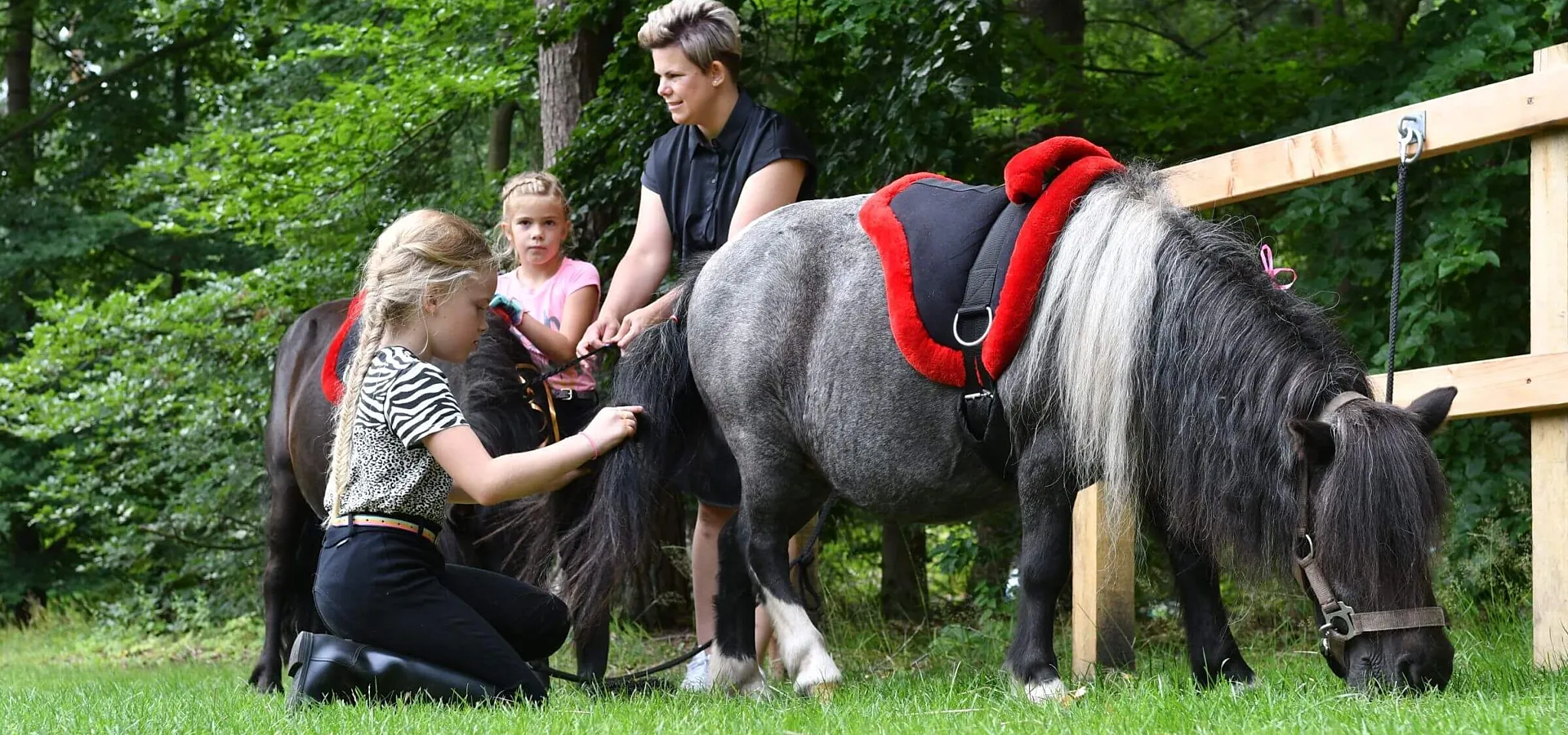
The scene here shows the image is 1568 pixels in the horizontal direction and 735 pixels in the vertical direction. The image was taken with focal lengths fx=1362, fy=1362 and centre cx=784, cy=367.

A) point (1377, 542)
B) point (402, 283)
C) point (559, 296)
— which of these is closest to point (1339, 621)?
point (1377, 542)

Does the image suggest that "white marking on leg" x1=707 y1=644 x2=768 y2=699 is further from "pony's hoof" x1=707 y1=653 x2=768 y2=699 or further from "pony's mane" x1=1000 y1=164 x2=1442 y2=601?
"pony's mane" x1=1000 y1=164 x2=1442 y2=601

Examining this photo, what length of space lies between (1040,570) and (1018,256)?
745 millimetres

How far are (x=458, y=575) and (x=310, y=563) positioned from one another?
2.47 metres

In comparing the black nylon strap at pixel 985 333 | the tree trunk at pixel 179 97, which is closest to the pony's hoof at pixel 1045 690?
the black nylon strap at pixel 985 333

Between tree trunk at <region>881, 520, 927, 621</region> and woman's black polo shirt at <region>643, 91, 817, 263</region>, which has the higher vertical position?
woman's black polo shirt at <region>643, 91, 817, 263</region>

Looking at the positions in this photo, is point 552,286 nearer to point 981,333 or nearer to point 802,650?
point 802,650

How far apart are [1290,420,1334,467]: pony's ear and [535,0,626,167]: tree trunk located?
5.21m

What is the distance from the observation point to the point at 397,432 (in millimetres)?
3484

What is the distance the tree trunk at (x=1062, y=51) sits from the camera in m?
6.75

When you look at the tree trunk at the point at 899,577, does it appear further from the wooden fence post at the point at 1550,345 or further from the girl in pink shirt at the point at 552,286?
the wooden fence post at the point at 1550,345

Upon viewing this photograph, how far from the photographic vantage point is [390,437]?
3.54 metres

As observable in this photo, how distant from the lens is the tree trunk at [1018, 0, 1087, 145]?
6750 millimetres

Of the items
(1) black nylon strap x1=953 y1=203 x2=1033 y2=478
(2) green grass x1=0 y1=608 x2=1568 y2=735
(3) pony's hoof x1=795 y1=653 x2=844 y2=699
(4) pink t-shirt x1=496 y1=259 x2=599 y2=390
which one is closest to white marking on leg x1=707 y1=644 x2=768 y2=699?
(2) green grass x1=0 y1=608 x2=1568 y2=735

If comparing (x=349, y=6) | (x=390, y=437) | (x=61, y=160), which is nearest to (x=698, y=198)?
(x=390, y=437)
